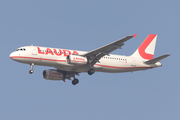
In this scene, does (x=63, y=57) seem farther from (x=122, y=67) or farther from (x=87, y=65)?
(x=122, y=67)

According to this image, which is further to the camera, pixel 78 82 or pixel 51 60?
pixel 78 82

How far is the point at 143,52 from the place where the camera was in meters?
56.5

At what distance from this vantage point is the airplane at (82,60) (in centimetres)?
4641

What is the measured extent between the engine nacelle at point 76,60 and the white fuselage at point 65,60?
540mm

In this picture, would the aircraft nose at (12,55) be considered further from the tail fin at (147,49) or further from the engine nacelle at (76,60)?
the tail fin at (147,49)

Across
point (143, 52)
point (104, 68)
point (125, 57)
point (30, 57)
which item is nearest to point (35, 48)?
point (30, 57)

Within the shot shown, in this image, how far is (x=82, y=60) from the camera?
4784cm

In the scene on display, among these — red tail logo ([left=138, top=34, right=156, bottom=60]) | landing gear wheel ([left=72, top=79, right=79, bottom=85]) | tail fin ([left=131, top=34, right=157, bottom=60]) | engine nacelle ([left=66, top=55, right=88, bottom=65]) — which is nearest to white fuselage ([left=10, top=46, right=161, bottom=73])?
engine nacelle ([left=66, top=55, right=88, bottom=65])

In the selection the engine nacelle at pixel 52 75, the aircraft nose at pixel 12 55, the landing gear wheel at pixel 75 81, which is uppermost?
the aircraft nose at pixel 12 55

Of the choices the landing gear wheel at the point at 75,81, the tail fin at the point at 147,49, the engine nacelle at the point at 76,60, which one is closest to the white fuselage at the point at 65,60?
the engine nacelle at the point at 76,60

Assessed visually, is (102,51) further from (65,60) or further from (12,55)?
(12,55)

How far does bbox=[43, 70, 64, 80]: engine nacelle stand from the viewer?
5269 centimetres

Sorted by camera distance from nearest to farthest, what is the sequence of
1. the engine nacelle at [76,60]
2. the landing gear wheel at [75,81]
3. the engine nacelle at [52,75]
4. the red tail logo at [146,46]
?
the engine nacelle at [76,60] < the engine nacelle at [52,75] < the landing gear wheel at [75,81] < the red tail logo at [146,46]

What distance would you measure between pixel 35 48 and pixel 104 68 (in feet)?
36.5
